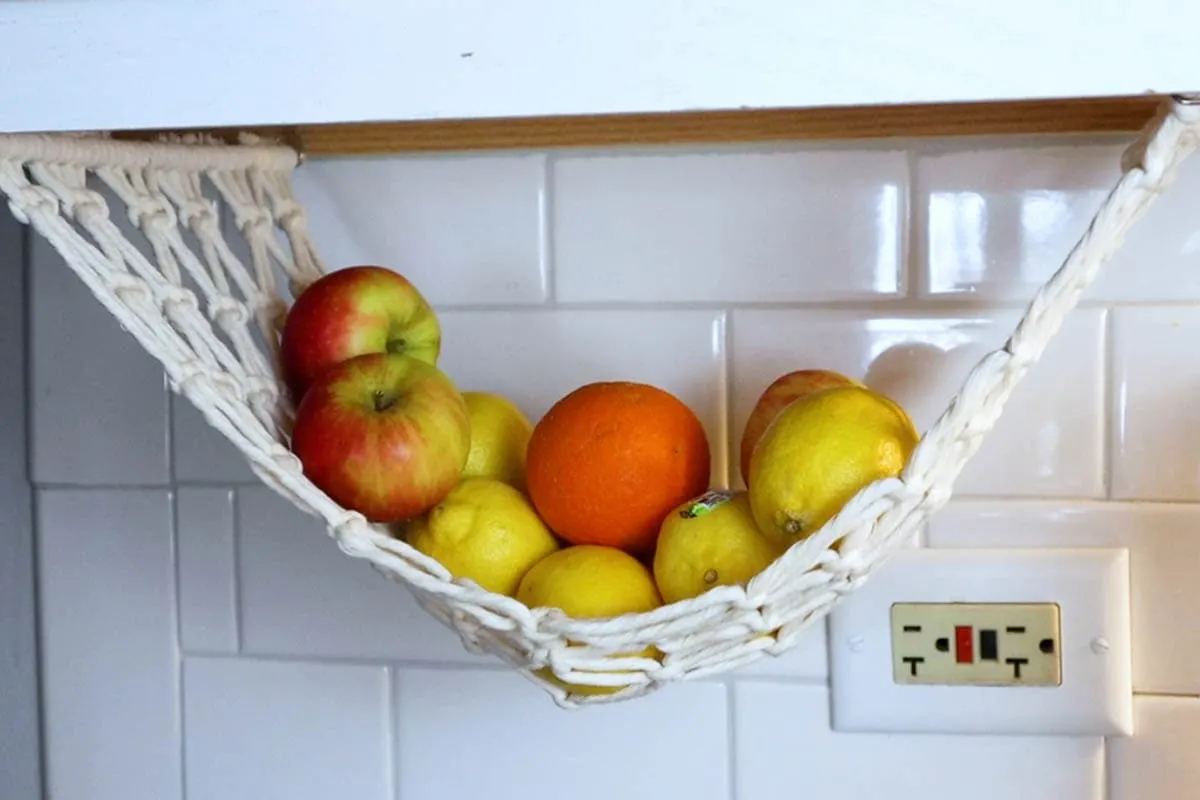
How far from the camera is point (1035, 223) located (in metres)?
0.66

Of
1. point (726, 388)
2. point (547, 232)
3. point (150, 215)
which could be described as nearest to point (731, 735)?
point (726, 388)

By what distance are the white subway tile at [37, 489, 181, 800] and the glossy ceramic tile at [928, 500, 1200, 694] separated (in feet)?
1.70

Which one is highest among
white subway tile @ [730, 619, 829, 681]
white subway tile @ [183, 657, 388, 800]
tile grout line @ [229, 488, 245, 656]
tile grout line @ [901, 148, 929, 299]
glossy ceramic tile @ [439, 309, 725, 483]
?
tile grout line @ [901, 148, 929, 299]

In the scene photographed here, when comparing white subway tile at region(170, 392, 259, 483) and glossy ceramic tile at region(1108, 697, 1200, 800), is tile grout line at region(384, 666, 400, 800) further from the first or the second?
glossy ceramic tile at region(1108, 697, 1200, 800)

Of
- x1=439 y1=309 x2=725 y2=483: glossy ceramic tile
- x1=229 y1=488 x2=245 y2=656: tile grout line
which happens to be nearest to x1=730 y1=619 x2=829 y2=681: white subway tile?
x1=439 y1=309 x2=725 y2=483: glossy ceramic tile

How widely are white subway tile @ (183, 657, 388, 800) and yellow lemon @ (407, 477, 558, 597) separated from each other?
0.23 m

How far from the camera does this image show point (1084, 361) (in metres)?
0.66

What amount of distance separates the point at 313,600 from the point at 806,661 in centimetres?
30

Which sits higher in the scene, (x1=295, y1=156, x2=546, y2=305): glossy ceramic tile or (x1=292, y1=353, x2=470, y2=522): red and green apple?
(x1=295, y1=156, x2=546, y2=305): glossy ceramic tile

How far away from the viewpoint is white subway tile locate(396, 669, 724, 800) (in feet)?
2.31

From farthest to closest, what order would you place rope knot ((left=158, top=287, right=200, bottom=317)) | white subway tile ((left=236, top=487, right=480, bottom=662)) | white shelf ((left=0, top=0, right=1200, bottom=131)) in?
white subway tile ((left=236, top=487, right=480, bottom=662))
rope knot ((left=158, top=287, right=200, bottom=317))
white shelf ((left=0, top=0, right=1200, bottom=131))

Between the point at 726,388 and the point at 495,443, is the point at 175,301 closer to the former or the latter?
the point at 495,443

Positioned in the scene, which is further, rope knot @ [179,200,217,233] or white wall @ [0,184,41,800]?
white wall @ [0,184,41,800]

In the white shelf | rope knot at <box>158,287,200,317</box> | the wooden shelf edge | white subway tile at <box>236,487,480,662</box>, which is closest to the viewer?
the white shelf
